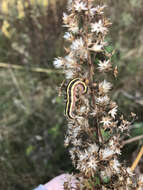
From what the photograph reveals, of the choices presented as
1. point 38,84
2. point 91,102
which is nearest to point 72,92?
point 91,102

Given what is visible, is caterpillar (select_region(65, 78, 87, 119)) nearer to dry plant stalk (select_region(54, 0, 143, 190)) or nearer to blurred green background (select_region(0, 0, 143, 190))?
dry plant stalk (select_region(54, 0, 143, 190))

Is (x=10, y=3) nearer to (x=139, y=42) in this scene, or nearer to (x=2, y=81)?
(x=2, y=81)

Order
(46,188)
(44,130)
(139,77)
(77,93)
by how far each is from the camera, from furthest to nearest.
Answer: (139,77), (44,130), (46,188), (77,93)

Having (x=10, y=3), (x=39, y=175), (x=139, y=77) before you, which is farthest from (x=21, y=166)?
(x=10, y=3)

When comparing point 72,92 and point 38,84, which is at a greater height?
point 72,92

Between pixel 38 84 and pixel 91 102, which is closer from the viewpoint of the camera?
pixel 91 102

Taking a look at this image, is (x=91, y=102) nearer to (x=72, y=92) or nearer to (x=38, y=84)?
(x=72, y=92)
